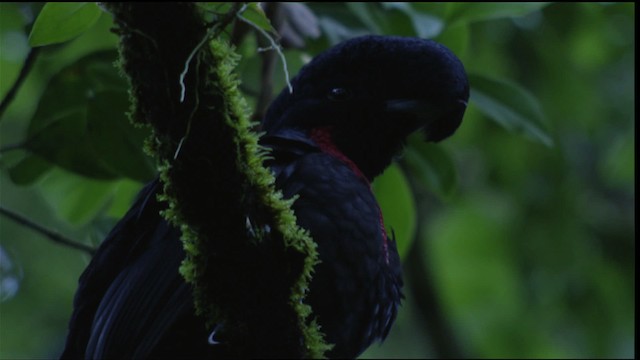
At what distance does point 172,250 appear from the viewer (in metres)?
2.40

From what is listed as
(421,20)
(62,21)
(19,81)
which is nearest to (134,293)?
(62,21)

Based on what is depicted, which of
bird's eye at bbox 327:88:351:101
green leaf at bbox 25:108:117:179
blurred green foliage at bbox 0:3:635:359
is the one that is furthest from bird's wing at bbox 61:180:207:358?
blurred green foliage at bbox 0:3:635:359

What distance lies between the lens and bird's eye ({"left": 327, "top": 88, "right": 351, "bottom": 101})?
2.81m

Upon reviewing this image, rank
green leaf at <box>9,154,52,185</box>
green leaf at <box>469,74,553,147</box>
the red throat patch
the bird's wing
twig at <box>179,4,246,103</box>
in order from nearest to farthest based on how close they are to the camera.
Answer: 1. twig at <box>179,4,246,103</box>
2. the bird's wing
3. the red throat patch
4. green leaf at <box>9,154,52,185</box>
5. green leaf at <box>469,74,553,147</box>

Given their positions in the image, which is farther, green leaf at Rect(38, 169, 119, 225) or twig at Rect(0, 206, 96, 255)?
green leaf at Rect(38, 169, 119, 225)

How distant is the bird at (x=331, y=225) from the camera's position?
236cm

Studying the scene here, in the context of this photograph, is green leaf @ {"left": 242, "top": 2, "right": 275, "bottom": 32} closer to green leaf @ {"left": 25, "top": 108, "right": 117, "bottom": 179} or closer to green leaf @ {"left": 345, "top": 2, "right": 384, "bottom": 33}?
green leaf @ {"left": 25, "top": 108, "right": 117, "bottom": 179}

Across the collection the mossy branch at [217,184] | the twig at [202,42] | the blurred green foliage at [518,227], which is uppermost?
the twig at [202,42]

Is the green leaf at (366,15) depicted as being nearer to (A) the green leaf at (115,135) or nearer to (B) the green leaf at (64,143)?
(A) the green leaf at (115,135)

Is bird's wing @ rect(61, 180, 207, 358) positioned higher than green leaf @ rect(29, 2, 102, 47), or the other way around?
green leaf @ rect(29, 2, 102, 47)

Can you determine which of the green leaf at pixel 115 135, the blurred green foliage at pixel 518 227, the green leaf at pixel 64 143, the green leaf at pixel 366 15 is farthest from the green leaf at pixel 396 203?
the blurred green foliage at pixel 518 227

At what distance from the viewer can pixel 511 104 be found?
11.6 ft

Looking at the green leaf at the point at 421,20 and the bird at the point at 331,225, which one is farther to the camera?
the green leaf at the point at 421,20

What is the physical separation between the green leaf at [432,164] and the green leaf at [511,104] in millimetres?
231
